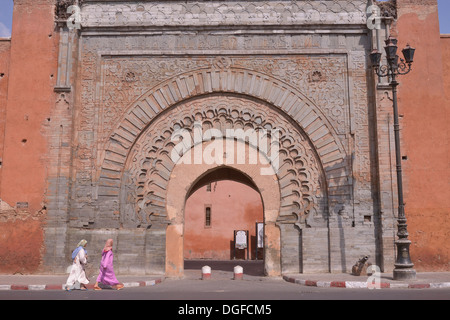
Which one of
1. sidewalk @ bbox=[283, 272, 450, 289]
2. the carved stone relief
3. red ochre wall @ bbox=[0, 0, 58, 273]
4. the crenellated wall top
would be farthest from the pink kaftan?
the crenellated wall top

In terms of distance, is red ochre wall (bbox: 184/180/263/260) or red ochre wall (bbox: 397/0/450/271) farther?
red ochre wall (bbox: 184/180/263/260)

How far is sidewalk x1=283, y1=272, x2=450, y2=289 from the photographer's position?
25.2 ft

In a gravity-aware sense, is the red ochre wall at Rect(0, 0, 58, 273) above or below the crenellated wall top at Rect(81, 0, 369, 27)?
below

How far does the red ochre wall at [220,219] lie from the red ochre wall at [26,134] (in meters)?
11.1

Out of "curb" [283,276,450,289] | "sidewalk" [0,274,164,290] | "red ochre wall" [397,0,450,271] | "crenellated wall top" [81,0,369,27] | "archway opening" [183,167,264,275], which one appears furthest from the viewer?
"archway opening" [183,167,264,275]

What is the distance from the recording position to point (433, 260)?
9828 millimetres

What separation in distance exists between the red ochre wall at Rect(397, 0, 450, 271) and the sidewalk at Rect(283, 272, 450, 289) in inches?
31.2

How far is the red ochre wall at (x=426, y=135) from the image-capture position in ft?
32.5

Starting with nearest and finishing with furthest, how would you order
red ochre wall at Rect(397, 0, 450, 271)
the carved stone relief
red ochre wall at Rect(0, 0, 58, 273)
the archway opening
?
red ochre wall at Rect(397, 0, 450, 271) < red ochre wall at Rect(0, 0, 58, 273) < the carved stone relief < the archway opening

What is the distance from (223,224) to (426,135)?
39.6ft

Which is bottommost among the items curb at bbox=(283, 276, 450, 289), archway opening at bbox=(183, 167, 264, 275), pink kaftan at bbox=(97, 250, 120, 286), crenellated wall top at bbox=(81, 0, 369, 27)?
curb at bbox=(283, 276, 450, 289)

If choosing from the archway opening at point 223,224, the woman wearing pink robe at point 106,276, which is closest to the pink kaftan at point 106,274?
the woman wearing pink robe at point 106,276

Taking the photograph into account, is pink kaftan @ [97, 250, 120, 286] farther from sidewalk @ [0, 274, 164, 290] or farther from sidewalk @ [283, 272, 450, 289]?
sidewalk @ [283, 272, 450, 289]
